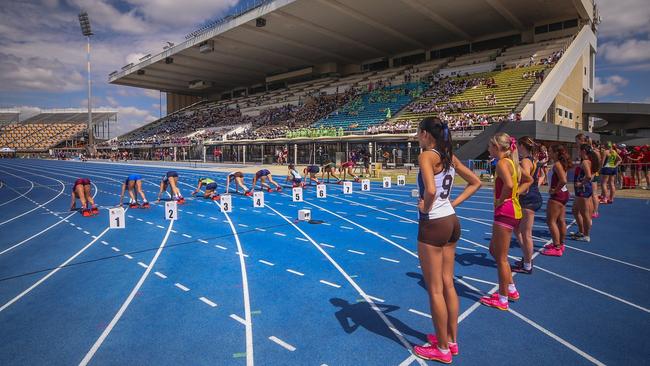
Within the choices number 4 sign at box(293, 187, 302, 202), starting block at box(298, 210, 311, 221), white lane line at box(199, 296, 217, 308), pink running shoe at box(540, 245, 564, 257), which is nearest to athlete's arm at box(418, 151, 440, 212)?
white lane line at box(199, 296, 217, 308)

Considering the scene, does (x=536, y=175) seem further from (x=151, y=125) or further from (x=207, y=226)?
(x=151, y=125)

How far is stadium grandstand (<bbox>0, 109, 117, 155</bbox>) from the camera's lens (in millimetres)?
79812

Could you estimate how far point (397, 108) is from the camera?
112ft

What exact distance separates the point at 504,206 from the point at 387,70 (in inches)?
1772

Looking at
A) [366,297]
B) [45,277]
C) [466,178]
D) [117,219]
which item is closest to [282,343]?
[366,297]

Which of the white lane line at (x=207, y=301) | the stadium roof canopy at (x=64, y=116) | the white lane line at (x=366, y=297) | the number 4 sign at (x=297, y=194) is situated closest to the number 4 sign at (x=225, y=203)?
the number 4 sign at (x=297, y=194)

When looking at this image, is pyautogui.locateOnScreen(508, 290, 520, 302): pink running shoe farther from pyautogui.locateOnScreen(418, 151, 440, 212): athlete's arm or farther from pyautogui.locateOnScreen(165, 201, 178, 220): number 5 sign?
pyautogui.locateOnScreen(165, 201, 178, 220): number 5 sign

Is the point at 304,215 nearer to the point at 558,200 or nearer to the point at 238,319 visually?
the point at 238,319

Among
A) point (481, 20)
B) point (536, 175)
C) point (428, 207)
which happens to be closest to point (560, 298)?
point (536, 175)

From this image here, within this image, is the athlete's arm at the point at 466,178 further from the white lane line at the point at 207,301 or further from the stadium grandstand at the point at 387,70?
the stadium grandstand at the point at 387,70

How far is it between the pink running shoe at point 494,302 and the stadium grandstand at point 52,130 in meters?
91.3

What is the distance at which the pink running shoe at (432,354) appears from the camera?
310 cm

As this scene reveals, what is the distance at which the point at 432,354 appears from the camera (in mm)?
3141

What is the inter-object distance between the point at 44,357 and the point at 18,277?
2.89 m
